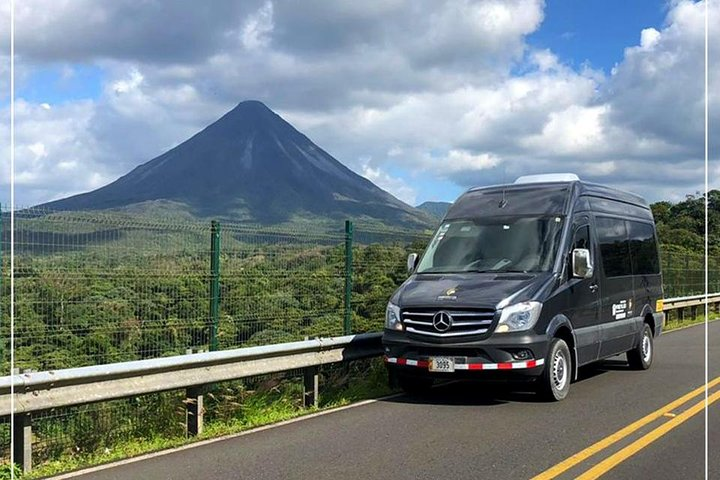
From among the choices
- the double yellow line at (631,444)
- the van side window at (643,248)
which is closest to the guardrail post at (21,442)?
the double yellow line at (631,444)

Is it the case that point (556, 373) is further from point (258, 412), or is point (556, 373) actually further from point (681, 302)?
point (681, 302)

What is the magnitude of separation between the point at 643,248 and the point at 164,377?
28.3 feet

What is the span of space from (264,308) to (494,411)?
3.30m

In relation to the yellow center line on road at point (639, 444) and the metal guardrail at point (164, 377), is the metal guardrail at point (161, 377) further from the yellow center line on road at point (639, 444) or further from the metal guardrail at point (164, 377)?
the yellow center line on road at point (639, 444)

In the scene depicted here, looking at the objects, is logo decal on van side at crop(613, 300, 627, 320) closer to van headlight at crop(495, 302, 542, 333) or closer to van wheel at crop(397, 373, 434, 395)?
van headlight at crop(495, 302, 542, 333)

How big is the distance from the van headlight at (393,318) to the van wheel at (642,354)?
472cm

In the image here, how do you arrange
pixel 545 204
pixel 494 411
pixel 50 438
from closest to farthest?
pixel 50 438
pixel 494 411
pixel 545 204

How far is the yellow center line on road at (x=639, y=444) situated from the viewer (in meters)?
6.10

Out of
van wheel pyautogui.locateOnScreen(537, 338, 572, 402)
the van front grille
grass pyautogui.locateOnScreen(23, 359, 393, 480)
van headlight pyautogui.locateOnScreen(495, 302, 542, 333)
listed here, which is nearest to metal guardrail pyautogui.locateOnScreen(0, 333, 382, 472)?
grass pyautogui.locateOnScreen(23, 359, 393, 480)

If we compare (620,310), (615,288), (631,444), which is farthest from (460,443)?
(620,310)

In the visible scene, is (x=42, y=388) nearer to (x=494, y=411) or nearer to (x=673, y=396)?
(x=494, y=411)

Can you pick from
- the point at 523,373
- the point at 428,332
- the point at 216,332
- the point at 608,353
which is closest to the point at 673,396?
the point at 608,353

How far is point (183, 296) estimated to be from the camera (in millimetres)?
9094

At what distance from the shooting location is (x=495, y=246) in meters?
9.95
